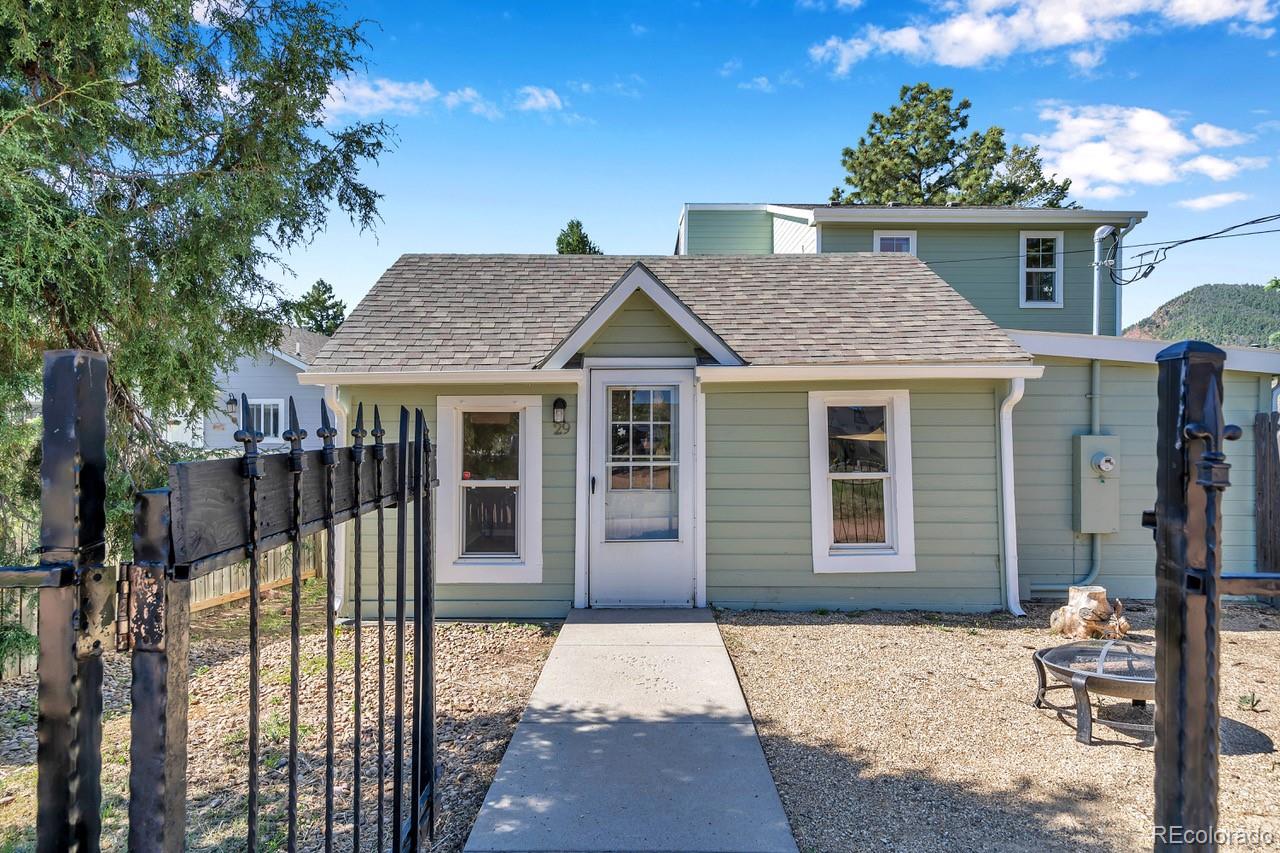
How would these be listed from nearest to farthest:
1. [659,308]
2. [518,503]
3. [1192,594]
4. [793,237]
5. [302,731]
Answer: [1192,594] → [302,731] → [659,308] → [518,503] → [793,237]

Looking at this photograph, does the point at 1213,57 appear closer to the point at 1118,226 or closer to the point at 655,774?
the point at 1118,226

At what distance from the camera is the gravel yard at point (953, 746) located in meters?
3.33

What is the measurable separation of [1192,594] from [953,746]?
3252 mm

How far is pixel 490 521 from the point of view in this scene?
734 cm

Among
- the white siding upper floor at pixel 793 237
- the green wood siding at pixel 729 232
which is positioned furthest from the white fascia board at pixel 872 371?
the green wood siding at pixel 729 232

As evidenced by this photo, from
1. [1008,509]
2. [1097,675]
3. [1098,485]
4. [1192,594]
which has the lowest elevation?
[1097,675]

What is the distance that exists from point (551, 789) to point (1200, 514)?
3.28m

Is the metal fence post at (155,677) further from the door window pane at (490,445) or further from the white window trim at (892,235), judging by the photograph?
the white window trim at (892,235)

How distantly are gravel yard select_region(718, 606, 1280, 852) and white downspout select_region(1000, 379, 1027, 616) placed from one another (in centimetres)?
69

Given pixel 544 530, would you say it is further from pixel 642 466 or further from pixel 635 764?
pixel 635 764

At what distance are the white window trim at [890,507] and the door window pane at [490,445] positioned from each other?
333 centimetres

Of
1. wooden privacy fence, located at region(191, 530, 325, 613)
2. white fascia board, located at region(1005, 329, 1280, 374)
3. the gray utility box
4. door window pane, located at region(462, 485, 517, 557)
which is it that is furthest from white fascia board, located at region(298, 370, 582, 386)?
the gray utility box

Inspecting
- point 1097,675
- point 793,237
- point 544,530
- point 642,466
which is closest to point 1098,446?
point 1097,675

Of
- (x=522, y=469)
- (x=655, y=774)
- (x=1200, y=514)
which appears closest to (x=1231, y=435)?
(x=1200, y=514)
